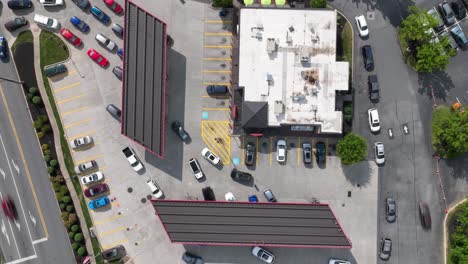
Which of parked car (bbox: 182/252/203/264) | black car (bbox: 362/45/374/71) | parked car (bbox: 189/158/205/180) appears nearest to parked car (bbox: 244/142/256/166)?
parked car (bbox: 189/158/205/180)

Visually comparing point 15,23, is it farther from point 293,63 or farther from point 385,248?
point 385,248

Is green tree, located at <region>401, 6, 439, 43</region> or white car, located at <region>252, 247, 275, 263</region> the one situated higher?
green tree, located at <region>401, 6, 439, 43</region>

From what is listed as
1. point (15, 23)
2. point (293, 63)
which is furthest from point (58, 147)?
point (293, 63)

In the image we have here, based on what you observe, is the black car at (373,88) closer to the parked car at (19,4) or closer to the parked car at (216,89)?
the parked car at (216,89)

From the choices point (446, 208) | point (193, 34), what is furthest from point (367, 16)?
point (446, 208)

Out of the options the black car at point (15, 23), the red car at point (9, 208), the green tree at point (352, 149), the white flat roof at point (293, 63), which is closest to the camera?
the green tree at point (352, 149)

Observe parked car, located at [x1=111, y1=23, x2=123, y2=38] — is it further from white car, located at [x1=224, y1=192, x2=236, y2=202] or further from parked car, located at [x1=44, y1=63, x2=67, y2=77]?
white car, located at [x1=224, y1=192, x2=236, y2=202]

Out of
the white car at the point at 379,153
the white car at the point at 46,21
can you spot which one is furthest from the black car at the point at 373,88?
the white car at the point at 46,21
